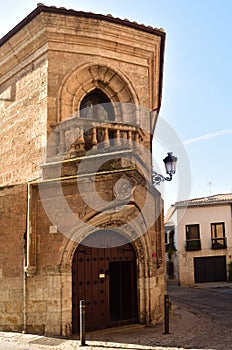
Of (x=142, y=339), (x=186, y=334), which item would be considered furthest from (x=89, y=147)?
(x=186, y=334)

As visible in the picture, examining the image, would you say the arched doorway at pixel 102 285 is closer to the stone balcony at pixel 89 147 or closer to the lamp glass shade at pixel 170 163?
the stone balcony at pixel 89 147

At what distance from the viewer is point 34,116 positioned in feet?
30.2

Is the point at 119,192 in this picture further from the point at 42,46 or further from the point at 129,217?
the point at 42,46

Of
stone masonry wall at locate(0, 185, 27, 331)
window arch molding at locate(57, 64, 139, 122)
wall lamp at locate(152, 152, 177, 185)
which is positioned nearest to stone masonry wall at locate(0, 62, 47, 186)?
window arch molding at locate(57, 64, 139, 122)

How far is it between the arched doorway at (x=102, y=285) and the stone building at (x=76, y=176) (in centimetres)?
2

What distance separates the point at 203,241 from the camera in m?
25.8

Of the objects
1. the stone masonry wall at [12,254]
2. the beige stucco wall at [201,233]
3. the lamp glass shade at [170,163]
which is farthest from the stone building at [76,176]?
the beige stucco wall at [201,233]

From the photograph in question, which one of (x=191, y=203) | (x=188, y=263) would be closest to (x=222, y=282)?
(x=188, y=263)

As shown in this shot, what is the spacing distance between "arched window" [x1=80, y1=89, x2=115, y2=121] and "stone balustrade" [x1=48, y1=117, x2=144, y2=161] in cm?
92

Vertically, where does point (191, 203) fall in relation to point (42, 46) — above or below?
below

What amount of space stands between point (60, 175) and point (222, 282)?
1991 centimetres

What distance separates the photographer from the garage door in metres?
25.3

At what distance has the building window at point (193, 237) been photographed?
84.3 feet

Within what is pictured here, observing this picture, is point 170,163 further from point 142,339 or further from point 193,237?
point 193,237
